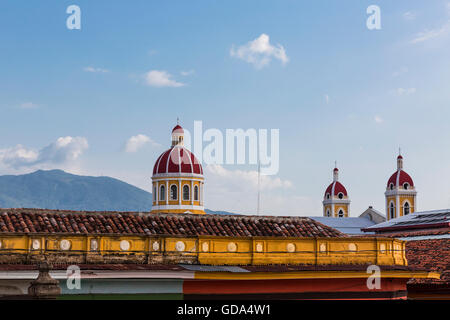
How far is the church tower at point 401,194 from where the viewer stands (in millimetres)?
102000

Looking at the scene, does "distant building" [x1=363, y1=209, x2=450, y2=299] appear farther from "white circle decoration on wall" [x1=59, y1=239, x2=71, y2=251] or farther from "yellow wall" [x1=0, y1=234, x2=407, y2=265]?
"white circle decoration on wall" [x1=59, y1=239, x2=71, y2=251]

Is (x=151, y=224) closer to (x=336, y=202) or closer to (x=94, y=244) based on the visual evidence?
(x=94, y=244)

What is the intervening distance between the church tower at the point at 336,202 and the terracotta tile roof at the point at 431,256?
7857cm

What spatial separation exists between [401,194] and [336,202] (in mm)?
12694

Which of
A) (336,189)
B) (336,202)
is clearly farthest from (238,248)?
(336,189)

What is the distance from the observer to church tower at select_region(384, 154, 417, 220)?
10200 cm

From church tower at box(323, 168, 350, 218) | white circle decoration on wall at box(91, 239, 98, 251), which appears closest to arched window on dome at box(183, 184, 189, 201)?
church tower at box(323, 168, 350, 218)


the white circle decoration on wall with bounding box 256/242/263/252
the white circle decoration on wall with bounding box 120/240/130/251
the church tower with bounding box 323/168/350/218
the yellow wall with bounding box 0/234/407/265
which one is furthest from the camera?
the church tower with bounding box 323/168/350/218

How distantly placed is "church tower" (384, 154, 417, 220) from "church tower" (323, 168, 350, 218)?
9836mm

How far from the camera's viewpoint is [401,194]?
102m
